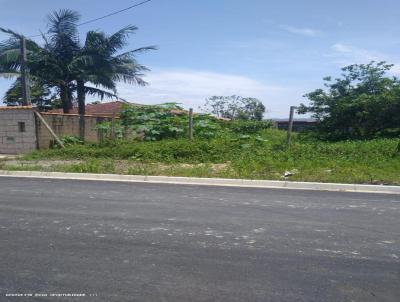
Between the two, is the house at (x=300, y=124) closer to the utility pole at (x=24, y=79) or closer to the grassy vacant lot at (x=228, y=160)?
the grassy vacant lot at (x=228, y=160)

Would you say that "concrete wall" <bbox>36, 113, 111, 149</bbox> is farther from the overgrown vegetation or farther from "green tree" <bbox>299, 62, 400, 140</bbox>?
"green tree" <bbox>299, 62, 400, 140</bbox>

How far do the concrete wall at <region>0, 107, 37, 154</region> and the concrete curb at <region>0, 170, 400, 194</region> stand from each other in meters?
4.33

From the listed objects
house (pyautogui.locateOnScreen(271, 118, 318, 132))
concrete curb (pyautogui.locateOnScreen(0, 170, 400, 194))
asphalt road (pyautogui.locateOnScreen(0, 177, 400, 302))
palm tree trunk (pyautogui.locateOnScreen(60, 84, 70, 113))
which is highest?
palm tree trunk (pyautogui.locateOnScreen(60, 84, 70, 113))

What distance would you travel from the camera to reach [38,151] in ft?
52.8

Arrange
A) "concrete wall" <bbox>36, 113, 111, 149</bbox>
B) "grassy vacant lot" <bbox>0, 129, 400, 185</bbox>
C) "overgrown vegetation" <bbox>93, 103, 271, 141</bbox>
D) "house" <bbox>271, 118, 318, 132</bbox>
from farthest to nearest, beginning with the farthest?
1. "house" <bbox>271, 118, 318, 132</bbox>
2. "overgrown vegetation" <bbox>93, 103, 271, 141</bbox>
3. "concrete wall" <bbox>36, 113, 111, 149</bbox>
4. "grassy vacant lot" <bbox>0, 129, 400, 185</bbox>

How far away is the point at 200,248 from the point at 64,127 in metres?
14.0

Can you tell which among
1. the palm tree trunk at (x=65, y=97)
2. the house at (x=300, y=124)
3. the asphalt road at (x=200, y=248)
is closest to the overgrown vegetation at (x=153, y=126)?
the palm tree trunk at (x=65, y=97)

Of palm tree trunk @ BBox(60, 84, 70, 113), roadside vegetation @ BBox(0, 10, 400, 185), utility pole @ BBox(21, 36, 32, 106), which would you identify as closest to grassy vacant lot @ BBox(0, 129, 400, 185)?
roadside vegetation @ BBox(0, 10, 400, 185)

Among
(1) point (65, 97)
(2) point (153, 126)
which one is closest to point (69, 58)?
(1) point (65, 97)

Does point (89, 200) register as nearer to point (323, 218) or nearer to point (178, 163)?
point (323, 218)

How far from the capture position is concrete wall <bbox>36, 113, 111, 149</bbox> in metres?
16.8

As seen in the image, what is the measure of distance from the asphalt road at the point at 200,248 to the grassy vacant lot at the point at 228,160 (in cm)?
280

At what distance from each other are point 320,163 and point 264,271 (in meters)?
8.41

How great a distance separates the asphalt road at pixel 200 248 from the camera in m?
3.91
